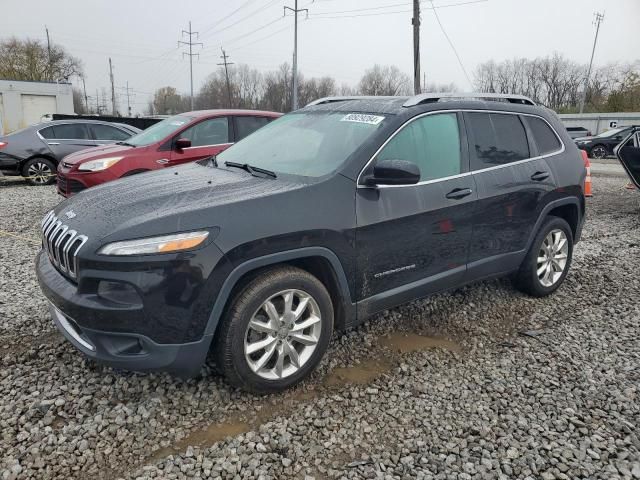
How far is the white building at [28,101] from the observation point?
126ft

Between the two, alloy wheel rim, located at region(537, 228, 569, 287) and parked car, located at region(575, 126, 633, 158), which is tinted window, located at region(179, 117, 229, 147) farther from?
parked car, located at region(575, 126, 633, 158)

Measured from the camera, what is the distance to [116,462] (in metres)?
2.33

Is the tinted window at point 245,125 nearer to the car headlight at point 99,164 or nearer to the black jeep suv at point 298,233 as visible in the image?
the car headlight at point 99,164

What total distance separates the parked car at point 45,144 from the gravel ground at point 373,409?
7.77 m

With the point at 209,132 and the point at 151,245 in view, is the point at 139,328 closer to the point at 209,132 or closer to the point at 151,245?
the point at 151,245

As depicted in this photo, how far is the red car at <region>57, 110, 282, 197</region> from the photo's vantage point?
22.6ft

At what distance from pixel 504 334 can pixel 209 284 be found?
8.28ft

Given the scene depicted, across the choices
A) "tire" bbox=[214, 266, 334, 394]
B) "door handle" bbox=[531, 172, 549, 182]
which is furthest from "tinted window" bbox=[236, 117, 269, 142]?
"tire" bbox=[214, 266, 334, 394]

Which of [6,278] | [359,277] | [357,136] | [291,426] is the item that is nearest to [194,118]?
[6,278]

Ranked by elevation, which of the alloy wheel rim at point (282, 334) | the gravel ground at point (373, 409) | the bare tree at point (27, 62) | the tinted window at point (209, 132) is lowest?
the gravel ground at point (373, 409)

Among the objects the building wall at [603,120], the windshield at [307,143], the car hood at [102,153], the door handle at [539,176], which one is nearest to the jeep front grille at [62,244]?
the windshield at [307,143]

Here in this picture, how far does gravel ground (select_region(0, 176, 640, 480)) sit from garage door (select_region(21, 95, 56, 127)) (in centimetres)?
4400

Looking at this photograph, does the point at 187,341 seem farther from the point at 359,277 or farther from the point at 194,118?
the point at 194,118

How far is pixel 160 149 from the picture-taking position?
708 cm
